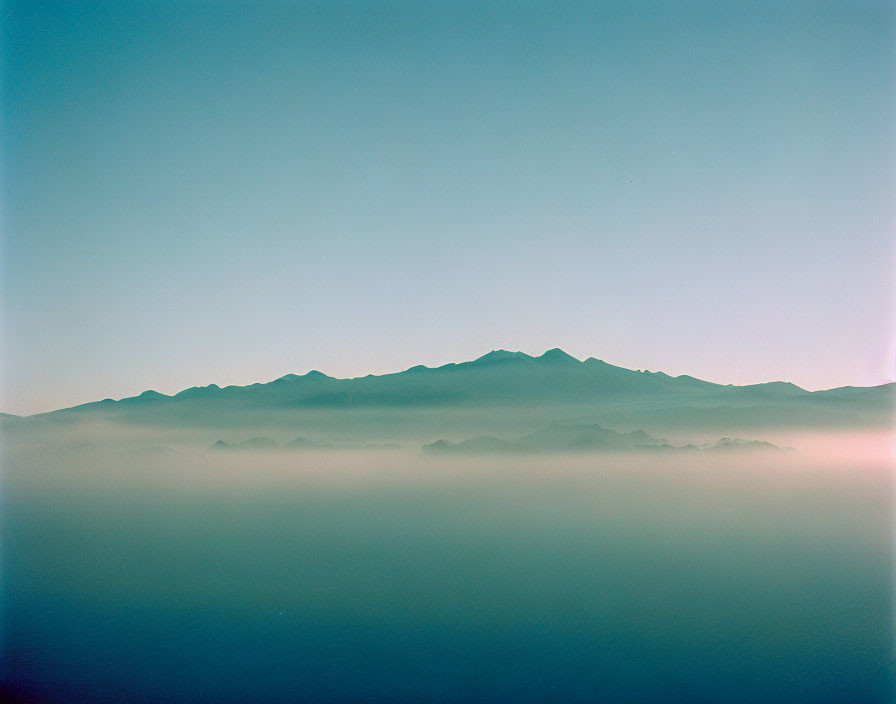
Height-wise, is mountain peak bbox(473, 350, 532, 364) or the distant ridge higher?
mountain peak bbox(473, 350, 532, 364)

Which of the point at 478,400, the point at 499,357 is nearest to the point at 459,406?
the point at 478,400

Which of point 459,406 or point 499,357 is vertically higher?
point 499,357

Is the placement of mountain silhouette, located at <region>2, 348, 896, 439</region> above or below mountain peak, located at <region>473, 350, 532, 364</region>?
below

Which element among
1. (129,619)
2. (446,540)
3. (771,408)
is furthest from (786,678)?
(129,619)

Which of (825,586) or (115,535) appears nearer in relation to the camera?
(825,586)

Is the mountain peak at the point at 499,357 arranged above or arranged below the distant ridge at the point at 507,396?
above

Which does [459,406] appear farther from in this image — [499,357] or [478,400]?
[499,357]

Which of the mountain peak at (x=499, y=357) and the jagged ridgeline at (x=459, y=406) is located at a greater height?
the mountain peak at (x=499, y=357)

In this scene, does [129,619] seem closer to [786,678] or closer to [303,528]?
[303,528]
